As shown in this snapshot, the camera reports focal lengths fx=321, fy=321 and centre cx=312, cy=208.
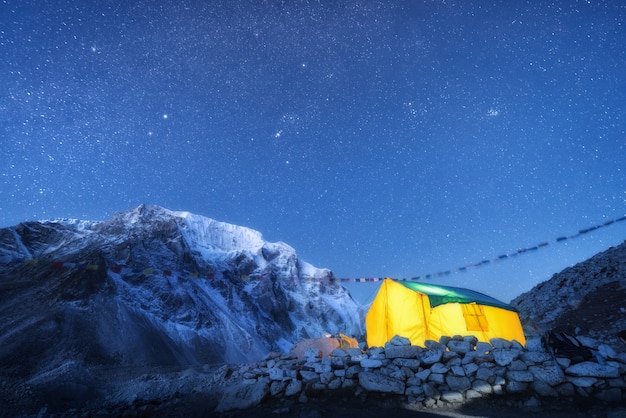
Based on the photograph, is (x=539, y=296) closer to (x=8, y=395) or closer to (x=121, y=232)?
(x=8, y=395)

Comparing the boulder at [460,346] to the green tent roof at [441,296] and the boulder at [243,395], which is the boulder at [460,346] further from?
the boulder at [243,395]

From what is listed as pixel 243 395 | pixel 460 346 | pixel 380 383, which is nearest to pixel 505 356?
pixel 460 346

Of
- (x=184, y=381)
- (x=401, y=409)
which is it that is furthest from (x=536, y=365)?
(x=184, y=381)

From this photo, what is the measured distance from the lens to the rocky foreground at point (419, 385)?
21.3 feet

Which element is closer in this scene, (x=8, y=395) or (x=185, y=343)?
(x=8, y=395)

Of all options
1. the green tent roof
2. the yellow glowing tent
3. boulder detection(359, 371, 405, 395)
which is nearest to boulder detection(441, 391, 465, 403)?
boulder detection(359, 371, 405, 395)

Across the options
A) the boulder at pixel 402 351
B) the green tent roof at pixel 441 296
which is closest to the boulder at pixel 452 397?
the boulder at pixel 402 351

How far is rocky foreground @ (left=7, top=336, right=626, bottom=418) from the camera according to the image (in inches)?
256

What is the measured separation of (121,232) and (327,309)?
64919 mm

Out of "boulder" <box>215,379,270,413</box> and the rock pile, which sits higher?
the rock pile

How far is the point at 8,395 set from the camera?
10.7 m

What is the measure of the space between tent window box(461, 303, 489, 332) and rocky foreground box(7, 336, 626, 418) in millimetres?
3463

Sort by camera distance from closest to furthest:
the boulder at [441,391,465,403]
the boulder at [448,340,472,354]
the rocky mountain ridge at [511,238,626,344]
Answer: the boulder at [441,391,465,403] → the boulder at [448,340,472,354] → the rocky mountain ridge at [511,238,626,344]

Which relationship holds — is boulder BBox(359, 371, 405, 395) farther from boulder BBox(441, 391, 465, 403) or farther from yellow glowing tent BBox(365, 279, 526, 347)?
yellow glowing tent BBox(365, 279, 526, 347)
